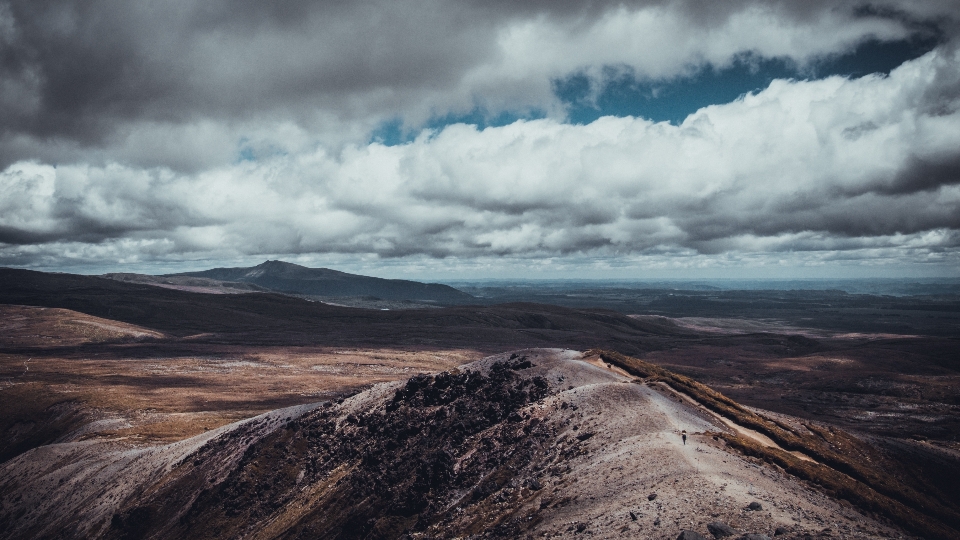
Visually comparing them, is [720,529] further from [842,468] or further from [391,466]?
[391,466]

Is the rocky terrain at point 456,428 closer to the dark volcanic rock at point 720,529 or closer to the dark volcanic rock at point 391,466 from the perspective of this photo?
the dark volcanic rock at point 391,466

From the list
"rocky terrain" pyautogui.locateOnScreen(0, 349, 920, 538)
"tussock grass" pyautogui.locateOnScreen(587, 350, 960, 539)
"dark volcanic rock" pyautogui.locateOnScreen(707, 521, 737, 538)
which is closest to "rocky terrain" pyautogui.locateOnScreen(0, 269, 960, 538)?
"tussock grass" pyautogui.locateOnScreen(587, 350, 960, 539)

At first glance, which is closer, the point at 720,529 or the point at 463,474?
the point at 720,529

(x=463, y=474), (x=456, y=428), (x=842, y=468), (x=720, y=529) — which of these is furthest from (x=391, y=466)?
(x=842, y=468)

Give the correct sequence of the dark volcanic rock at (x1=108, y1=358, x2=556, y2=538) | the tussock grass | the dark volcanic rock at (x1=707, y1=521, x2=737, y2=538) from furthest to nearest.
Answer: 1. the dark volcanic rock at (x1=108, y1=358, x2=556, y2=538)
2. the tussock grass
3. the dark volcanic rock at (x1=707, y1=521, x2=737, y2=538)

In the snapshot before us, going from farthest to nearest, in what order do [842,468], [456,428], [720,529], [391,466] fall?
[456,428] < [391,466] < [842,468] < [720,529]

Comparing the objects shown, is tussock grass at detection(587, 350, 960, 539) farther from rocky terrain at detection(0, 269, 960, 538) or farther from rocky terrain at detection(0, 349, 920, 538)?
rocky terrain at detection(0, 349, 920, 538)
